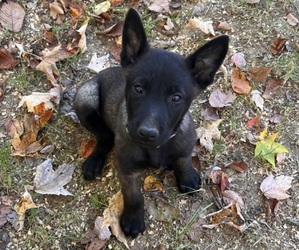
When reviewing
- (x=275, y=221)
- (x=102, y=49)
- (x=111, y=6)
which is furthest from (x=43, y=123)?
(x=275, y=221)

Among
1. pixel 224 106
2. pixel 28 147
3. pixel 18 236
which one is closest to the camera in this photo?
pixel 18 236

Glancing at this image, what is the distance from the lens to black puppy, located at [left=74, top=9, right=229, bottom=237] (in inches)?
139

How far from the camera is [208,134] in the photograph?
4.91 m

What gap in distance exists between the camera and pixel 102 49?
5.46 metres

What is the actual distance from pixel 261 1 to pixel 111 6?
63.9 inches

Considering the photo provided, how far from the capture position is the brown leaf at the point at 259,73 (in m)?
5.28

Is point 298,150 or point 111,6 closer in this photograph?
point 298,150

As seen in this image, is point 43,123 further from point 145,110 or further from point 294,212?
point 294,212

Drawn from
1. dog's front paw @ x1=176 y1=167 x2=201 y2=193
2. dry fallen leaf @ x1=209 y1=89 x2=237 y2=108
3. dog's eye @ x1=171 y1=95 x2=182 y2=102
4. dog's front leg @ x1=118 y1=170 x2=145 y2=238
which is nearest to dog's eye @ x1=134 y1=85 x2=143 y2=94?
dog's eye @ x1=171 y1=95 x2=182 y2=102

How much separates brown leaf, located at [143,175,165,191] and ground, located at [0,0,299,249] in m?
0.04

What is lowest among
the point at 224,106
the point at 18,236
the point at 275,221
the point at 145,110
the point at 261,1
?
the point at 18,236

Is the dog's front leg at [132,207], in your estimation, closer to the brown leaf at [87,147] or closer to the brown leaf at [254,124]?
the brown leaf at [87,147]

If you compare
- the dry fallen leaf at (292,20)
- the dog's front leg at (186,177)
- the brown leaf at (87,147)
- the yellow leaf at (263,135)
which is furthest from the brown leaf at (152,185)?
the dry fallen leaf at (292,20)

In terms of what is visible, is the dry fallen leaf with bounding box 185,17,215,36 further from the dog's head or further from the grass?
the grass
